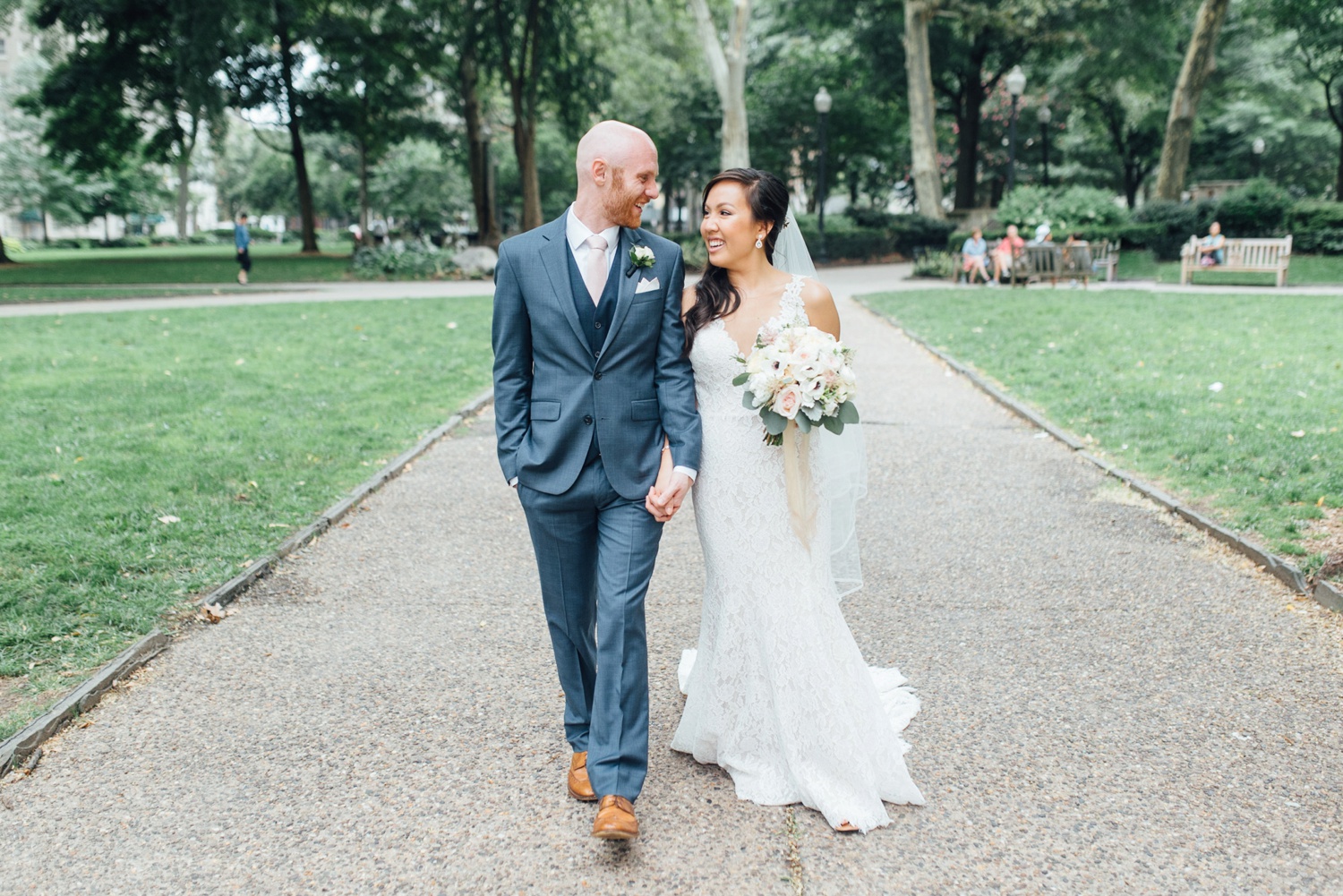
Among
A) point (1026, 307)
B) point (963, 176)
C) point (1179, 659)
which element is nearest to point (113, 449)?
point (1179, 659)

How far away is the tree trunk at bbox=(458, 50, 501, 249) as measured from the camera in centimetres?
3123

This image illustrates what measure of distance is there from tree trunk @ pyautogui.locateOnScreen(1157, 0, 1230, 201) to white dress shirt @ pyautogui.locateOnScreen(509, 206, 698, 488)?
28680mm

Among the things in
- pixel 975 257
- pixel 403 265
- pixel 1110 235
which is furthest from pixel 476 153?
pixel 1110 235

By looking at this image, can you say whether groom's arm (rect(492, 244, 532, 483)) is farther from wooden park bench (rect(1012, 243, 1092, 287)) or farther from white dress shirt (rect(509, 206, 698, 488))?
wooden park bench (rect(1012, 243, 1092, 287))

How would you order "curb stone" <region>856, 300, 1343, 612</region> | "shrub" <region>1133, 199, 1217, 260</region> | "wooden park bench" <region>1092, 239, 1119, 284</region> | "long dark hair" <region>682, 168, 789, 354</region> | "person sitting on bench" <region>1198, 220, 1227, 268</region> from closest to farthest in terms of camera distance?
1. "long dark hair" <region>682, 168, 789, 354</region>
2. "curb stone" <region>856, 300, 1343, 612</region>
3. "person sitting on bench" <region>1198, 220, 1227, 268</region>
4. "wooden park bench" <region>1092, 239, 1119, 284</region>
5. "shrub" <region>1133, 199, 1217, 260</region>

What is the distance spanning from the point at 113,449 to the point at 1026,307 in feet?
47.0

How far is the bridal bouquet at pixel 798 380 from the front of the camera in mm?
3090

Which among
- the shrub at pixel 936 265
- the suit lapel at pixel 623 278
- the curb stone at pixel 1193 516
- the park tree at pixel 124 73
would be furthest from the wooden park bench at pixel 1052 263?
the suit lapel at pixel 623 278

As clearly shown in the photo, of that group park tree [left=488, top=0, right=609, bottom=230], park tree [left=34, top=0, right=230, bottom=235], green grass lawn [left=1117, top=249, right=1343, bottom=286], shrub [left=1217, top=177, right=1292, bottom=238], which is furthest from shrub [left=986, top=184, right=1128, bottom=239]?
park tree [left=34, top=0, right=230, bottom=235]

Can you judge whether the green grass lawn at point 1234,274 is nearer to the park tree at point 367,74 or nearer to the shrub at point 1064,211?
the shrub at point 1064,211

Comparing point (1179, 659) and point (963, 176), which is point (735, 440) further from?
point (963, 176)

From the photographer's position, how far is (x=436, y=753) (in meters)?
3.67

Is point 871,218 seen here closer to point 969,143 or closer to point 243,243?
point 969,143

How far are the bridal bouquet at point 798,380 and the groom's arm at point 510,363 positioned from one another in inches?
26.0
